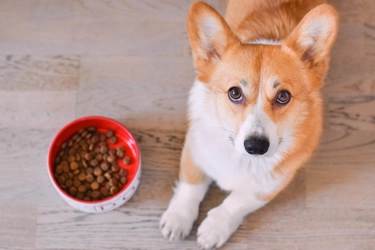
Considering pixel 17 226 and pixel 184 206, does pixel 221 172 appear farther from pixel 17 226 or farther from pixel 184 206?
pixel 17 226

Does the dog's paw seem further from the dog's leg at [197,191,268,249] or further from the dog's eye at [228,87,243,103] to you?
the dog's eye at [228,87,243,103]

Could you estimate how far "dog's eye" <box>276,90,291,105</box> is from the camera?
1.40 metres

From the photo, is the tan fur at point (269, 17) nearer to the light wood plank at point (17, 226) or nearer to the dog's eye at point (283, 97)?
the dog's eye at point (283, 97)

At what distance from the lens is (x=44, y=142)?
200 centimetres

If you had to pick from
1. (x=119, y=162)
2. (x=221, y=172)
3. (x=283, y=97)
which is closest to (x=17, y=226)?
(x=119, y=162)

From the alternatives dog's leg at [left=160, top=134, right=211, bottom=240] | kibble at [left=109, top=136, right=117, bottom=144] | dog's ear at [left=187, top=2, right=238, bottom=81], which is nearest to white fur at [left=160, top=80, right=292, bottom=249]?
dog's leg at [left=160, top=134, right=211, bottom=240]

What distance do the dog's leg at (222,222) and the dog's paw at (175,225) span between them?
0.18 feet

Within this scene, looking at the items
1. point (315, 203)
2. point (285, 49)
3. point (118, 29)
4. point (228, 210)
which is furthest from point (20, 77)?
point (315, 203)

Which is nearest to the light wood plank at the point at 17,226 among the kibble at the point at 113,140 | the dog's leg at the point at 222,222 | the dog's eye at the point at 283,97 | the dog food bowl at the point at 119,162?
the dog food bowl at the point at 119,162

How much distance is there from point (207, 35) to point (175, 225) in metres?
0.79

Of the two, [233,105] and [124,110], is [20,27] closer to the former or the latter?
[124,110]

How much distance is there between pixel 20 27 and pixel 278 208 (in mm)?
1497

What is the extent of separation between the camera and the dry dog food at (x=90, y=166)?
6.13 ft

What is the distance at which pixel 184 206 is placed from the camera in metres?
1.83
